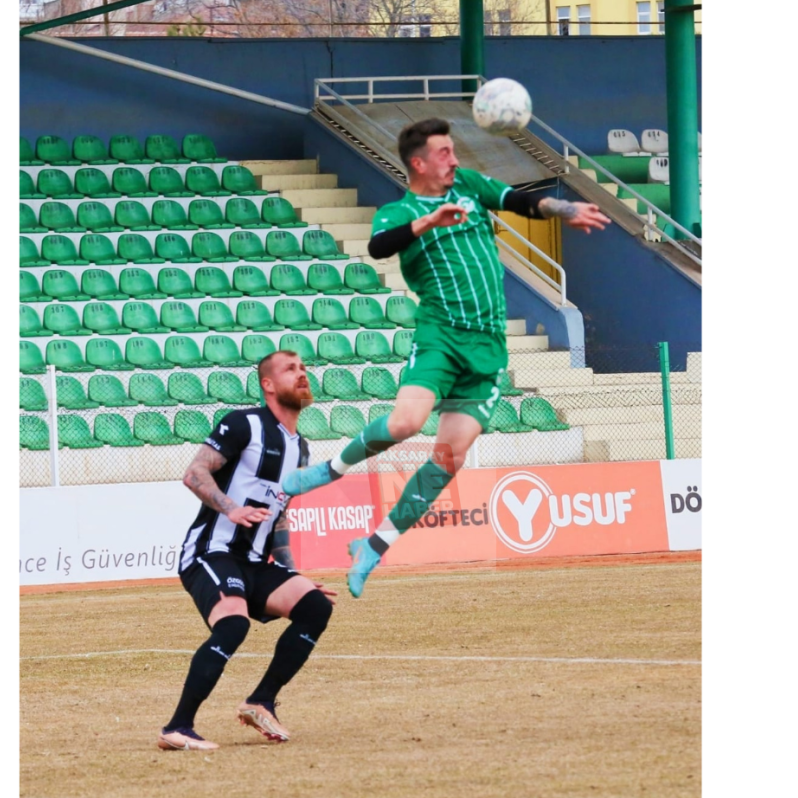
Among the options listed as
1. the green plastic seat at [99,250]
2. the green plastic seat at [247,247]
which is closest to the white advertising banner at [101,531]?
the green plastic seat at [247,247]

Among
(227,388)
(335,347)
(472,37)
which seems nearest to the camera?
(227,388)

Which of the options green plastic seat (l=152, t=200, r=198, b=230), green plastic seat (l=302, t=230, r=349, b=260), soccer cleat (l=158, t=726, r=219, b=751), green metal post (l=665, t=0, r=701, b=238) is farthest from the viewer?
green plastic seat (l=152, t=200, r=198, b=230)

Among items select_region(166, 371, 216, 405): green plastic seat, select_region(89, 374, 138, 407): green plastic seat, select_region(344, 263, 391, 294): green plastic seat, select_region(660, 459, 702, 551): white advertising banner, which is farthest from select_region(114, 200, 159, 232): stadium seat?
select_region(660, 459, 702, 551): white advertising banner

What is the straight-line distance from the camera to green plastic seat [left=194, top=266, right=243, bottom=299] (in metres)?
13.0

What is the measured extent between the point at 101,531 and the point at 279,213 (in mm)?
4521

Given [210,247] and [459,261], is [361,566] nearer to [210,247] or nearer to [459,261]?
[459,261]

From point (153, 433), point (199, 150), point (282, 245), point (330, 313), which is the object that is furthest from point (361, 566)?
point (199, 150)

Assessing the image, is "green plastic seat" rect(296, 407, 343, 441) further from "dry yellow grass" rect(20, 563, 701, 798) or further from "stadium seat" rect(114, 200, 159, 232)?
"stadium seat" rect(114, 200, 159, 232)

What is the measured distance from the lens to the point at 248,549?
5.43 m

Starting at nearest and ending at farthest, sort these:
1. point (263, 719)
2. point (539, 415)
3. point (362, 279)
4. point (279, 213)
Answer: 1. point (263, 719)
2. point (539, 415)
3. point (362, 279)
4. point (279, 213)

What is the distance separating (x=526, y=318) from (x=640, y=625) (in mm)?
4055

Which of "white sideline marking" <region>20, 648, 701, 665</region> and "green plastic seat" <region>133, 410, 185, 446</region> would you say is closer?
"white sideline marking" <region>20, 648, 701, 665</region>

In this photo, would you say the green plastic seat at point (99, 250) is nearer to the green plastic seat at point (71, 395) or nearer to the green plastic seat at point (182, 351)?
Answer: the green plastic seat at point (182, 351)
